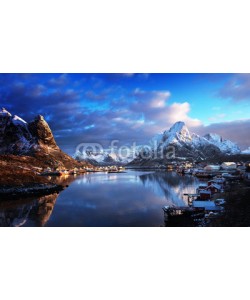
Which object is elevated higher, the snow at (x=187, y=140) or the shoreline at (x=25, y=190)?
the snow at (x=187, y=140)

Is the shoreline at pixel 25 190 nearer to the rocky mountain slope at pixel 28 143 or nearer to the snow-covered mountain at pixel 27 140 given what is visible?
the rocky mountain slope at pixel 28 143

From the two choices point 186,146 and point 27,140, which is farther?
point 186,146

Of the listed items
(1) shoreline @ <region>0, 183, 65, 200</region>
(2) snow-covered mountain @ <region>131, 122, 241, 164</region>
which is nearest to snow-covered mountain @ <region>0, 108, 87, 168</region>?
(1) shoreline @ <region>0, 183, 65, 200</region>

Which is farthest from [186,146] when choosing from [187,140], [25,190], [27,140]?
[25,190]

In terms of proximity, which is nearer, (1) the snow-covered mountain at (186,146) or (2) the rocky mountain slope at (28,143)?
(2) the rocky mountain slope at (28,143)

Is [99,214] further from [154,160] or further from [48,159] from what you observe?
[154,160]

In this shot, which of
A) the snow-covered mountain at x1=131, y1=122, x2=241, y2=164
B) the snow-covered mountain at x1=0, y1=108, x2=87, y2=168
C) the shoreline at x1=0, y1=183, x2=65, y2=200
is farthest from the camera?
the snow-covered mountain at x1=131, y1=122, x2=241, y2=164

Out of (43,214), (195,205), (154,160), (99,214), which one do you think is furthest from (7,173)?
(154,160)

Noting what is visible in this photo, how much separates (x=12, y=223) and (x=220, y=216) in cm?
751

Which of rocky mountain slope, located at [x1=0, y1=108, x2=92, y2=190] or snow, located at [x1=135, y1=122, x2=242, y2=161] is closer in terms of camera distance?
rocky mountain slope, located at [x1=0, y1=108, x2=92, y2=190]

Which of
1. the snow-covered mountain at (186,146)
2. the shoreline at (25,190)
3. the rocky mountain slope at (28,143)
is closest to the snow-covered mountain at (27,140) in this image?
the rocky mountain slope at (28,143)

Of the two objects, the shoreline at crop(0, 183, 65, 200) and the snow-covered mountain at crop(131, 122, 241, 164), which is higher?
the snow-covered mountain at crop(131, 122, 241, 164)

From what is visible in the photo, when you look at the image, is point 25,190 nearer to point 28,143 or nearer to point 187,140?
point 28,143

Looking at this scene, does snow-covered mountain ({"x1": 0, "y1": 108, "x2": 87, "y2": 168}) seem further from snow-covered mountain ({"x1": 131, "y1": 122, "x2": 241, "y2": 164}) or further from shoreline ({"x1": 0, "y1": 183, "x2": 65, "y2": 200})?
snow-covered mountain ({"x1": 131, "y1": 122, "x2": 241, "y2": 164})
